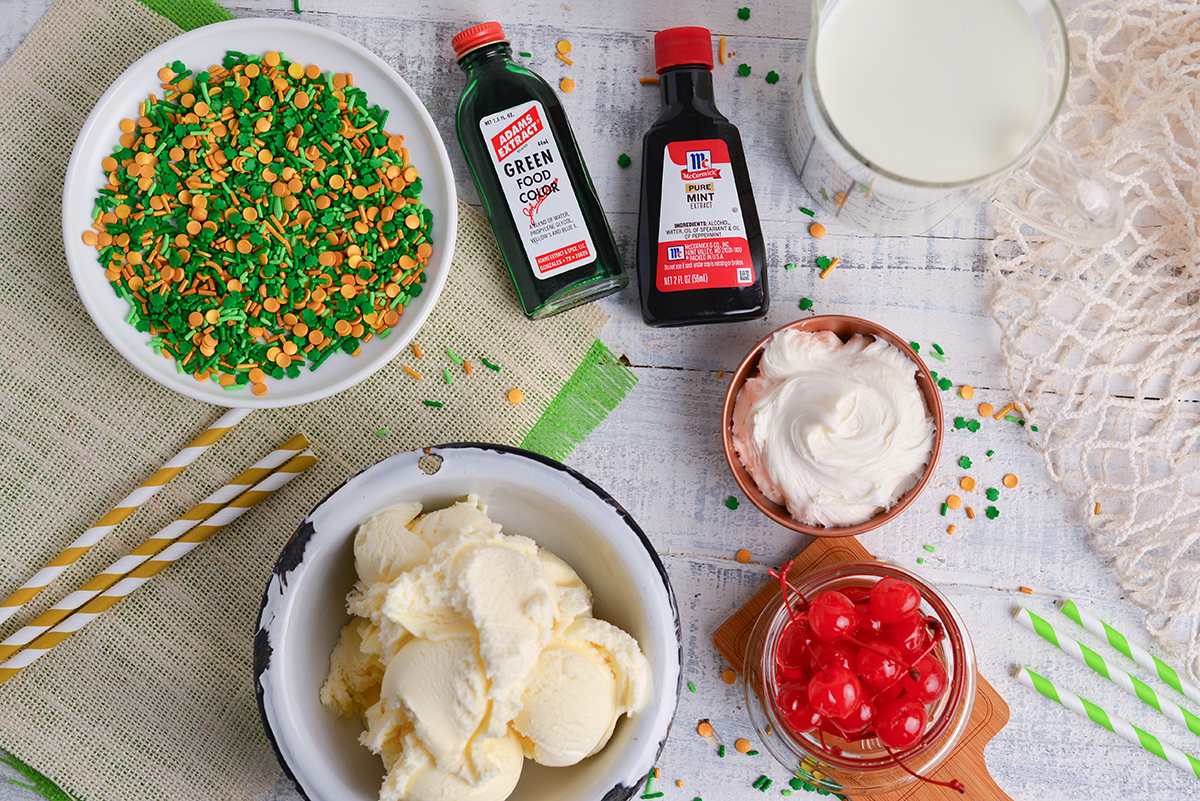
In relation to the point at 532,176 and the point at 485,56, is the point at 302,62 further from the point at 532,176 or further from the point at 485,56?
the point at 532,176

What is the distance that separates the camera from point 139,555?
1.10 metres

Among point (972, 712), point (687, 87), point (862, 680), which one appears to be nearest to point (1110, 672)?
point (972, 712)

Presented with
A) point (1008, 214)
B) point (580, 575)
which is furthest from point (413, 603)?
point (1008, 214)

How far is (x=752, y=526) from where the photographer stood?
47.9 inches

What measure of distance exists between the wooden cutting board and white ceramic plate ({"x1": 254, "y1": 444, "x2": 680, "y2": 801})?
279mm

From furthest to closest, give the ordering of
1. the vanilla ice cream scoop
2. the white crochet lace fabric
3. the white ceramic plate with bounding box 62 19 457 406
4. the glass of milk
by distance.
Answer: the white crochet lace fabric
the white ceramic plate with bounding box 62 19 457 406
the glass of milk
the vanilla ice cream scoop

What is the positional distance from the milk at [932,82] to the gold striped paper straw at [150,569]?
2.84 feet

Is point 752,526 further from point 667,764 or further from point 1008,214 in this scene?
point 1008,214

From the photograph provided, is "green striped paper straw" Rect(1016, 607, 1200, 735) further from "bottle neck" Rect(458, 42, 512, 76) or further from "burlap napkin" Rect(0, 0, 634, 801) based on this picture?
"bottle neck" Rect(458, 42, 512, 76)

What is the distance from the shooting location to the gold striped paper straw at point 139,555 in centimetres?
109

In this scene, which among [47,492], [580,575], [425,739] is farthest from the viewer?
[47,492]

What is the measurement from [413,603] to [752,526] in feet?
1.83

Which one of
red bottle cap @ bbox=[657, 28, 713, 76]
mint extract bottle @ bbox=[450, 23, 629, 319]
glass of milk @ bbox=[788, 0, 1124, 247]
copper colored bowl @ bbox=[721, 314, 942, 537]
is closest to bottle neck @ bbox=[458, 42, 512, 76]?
mint extract bottle @ bbox=[450, 23, 629, 319]

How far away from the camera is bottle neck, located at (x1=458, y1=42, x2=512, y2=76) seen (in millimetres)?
1122
